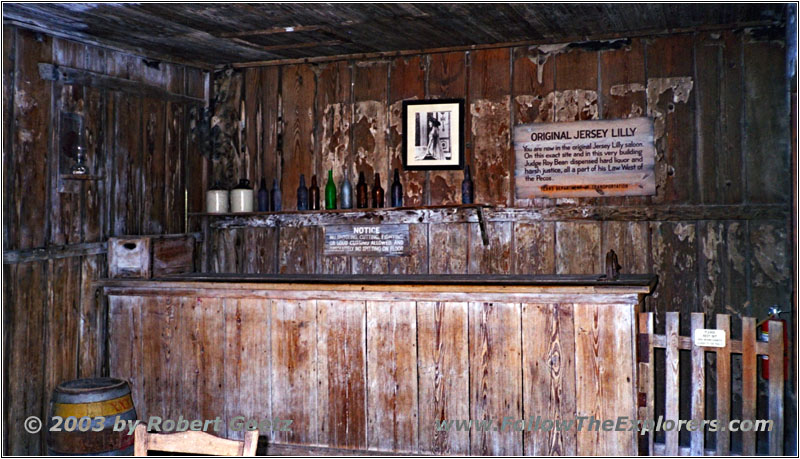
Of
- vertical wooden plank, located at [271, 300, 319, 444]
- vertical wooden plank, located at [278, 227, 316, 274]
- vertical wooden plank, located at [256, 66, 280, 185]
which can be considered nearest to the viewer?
vertical wooden plank, located at [271, 300, 319, 444]

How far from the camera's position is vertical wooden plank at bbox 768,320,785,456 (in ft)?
13.8

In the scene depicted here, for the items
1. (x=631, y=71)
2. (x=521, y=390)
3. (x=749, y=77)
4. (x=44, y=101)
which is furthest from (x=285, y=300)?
(x=749, y=77)

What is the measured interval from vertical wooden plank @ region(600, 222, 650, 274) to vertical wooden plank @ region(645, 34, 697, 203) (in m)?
0.25

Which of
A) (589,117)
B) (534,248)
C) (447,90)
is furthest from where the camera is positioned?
(447,90)

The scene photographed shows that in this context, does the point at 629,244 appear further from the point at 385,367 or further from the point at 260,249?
the point at 260,249

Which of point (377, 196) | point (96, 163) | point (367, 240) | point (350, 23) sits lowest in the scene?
point (367, 240)

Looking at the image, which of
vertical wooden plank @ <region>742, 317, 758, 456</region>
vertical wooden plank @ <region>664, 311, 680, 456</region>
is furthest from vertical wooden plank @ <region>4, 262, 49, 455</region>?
vertical wooden plank @ <region>742, 317, 758, 456</region>

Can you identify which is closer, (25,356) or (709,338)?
(709,338)

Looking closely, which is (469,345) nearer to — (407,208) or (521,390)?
(521,390)

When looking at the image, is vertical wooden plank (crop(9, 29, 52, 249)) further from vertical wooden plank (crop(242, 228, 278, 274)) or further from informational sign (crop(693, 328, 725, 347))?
informational sign (crop(693, 328, 725, 347))

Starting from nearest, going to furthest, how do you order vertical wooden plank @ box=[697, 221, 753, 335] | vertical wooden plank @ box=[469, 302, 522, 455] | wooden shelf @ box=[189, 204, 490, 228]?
vertical wooden plank @ box=[469, 302, 522, 455]
vertical wooden plank @ box=[697, 221, 753, 335]
wooden shelf @ box=[189, 204, 490, 228]

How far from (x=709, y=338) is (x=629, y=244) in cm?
117

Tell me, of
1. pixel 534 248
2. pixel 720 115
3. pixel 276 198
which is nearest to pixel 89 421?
pixel 276 198

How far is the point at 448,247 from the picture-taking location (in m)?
5.75
